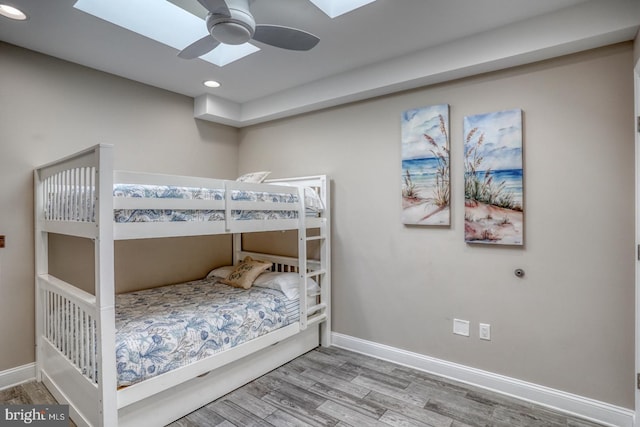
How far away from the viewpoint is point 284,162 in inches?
149

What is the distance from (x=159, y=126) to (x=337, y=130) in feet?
5.87

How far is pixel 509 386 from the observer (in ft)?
8.04

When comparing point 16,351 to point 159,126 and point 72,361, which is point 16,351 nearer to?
point 72,361

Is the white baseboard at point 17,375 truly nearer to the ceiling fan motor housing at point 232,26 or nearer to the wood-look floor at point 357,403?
the wood-look floor at point 357,403

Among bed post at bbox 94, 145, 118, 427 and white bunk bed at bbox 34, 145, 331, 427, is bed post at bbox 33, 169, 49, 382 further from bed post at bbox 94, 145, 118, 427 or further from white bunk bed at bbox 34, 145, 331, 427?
bed post at bbox 94, 145, 118, 427

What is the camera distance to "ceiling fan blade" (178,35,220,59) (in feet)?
6.51

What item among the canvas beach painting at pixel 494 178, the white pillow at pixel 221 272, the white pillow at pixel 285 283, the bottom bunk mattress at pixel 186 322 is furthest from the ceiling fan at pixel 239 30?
the white pillow at pixel 221 272

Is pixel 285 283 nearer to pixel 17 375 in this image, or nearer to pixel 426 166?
pixel 426 166

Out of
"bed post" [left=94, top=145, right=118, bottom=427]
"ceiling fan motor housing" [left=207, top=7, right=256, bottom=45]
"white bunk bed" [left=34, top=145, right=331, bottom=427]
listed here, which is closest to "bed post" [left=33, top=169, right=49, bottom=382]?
"white bunk bed" [left=34, top=145, right=331, bottom=427]

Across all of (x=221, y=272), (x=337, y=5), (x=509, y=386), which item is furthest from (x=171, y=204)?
(x=509, y=386)

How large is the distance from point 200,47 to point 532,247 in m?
2.58

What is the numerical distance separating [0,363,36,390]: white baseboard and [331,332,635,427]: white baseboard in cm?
258

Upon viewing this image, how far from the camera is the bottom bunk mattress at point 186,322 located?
196 cm

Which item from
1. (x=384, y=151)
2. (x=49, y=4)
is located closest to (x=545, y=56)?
(x=384, y=151)
